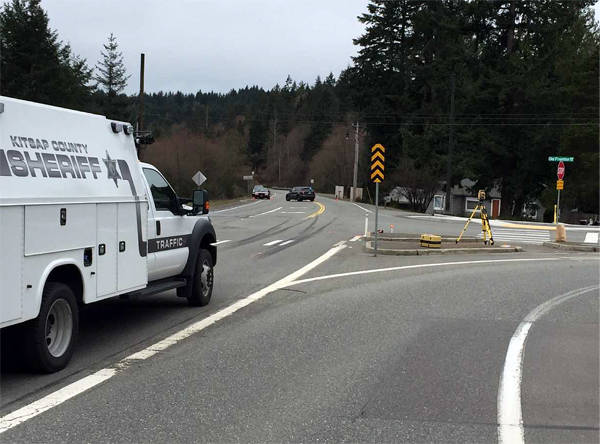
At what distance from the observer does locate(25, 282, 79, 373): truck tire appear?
533 cm

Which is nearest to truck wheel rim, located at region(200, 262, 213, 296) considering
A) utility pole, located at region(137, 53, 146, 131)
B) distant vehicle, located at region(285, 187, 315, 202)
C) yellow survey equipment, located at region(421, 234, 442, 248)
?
yellow survey equipment, located at region(421, 234, 442, 248)

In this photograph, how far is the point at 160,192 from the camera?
825cm

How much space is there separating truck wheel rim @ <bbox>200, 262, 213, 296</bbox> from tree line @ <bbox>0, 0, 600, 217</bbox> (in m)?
37.5

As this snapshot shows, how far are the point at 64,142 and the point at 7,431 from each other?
2743 mm

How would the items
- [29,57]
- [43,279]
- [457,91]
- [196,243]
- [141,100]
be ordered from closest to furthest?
[43,279], [196,243], [141,100], [29,57], [457,91]

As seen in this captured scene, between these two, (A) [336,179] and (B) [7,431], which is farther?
(A) [336,179]

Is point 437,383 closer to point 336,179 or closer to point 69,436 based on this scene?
point 69,436

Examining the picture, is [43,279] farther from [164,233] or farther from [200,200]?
[200,200]

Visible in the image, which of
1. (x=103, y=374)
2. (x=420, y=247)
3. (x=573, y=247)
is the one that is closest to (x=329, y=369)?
(x=103, y=374)

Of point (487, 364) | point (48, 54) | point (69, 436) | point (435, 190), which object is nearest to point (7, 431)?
point (69, 436)

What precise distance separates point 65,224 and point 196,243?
10.8ft

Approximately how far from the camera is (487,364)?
6.23m

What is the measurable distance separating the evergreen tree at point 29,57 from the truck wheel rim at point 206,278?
36.9 metres

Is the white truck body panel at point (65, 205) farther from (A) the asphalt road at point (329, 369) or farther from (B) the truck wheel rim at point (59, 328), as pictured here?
(A) the asphalt road at point (329, 369)
